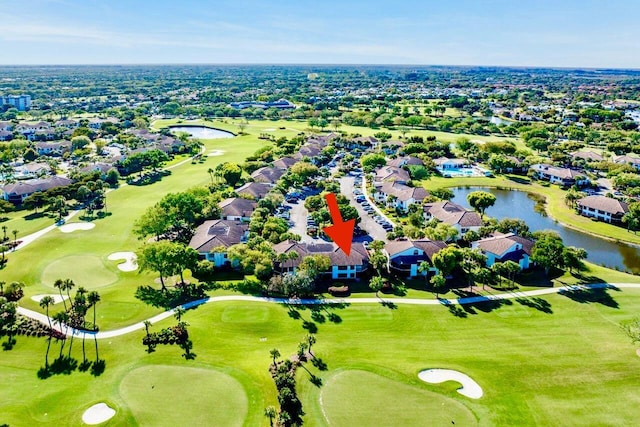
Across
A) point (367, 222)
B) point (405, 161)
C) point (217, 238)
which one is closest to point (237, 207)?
point (217, 238)

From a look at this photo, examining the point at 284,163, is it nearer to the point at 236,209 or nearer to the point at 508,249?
the point at 236,209

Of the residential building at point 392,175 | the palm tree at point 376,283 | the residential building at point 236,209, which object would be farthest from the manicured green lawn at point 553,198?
the palm tree at point 376,283

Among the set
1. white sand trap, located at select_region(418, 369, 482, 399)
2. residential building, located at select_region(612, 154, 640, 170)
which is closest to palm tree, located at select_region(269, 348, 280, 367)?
white sand trap, located at select_region(418, 369, 482, 399)

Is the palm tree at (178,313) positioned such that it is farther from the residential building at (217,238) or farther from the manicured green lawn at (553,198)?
the manicured green lawn at (553,198)

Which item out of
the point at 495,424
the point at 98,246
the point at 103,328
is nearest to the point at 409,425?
the point at 495,424

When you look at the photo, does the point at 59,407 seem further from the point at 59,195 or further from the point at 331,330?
the point at 59,195
